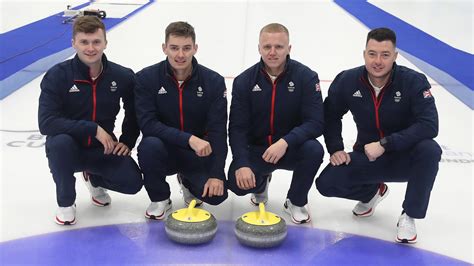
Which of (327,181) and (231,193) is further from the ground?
(327,181)

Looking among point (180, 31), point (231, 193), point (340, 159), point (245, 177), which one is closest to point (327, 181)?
point (340, 159)

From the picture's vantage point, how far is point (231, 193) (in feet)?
10.7

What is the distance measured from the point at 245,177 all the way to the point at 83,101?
927mm

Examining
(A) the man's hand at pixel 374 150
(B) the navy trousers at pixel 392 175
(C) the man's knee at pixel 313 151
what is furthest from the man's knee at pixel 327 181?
(A) the man's hand at pixel 374 150

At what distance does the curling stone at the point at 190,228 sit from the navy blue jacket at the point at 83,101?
24.4 inches

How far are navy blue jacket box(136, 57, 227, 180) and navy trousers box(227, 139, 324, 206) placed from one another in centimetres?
18

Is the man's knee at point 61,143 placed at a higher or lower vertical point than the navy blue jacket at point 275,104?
lower

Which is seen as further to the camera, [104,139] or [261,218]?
[104,139]

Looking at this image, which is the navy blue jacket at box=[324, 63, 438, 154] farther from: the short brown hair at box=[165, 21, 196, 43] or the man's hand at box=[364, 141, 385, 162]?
the short brown hair at box=[165, 21, 196, 43]

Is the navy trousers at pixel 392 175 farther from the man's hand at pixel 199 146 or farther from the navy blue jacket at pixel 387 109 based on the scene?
the man's hand at pixel 199 146

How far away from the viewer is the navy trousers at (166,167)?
2752mm

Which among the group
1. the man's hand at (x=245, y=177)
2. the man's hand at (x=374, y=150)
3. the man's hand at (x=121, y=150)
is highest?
the man's hand at (x=374, y=150)

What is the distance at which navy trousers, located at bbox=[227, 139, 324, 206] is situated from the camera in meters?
2.78

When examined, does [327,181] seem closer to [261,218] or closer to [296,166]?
[296,166]
